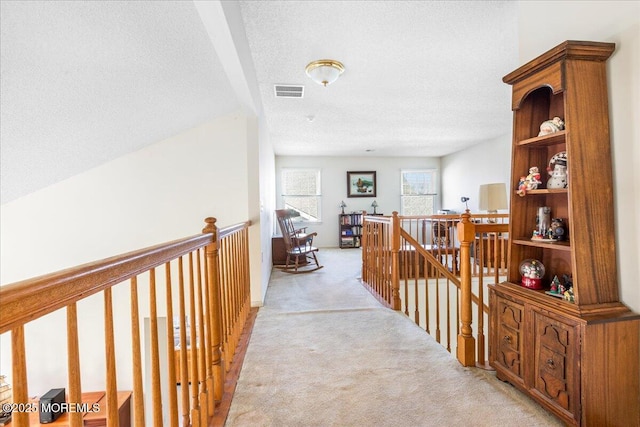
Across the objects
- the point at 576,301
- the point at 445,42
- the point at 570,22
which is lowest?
the point at 576,301

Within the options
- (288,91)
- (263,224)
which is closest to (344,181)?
(263,224)

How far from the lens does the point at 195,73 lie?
228 centimetres

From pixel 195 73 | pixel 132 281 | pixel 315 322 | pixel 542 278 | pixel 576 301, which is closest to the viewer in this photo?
pixel 132 281

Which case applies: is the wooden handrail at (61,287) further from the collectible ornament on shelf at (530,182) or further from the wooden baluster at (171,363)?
the collectible ornament on shelf at (530,182)

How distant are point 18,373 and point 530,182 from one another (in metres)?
1.99

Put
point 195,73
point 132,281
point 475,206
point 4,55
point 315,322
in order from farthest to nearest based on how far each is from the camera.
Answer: point 475,206
point 315,322
point 195,73
point 4,55
point 132,281

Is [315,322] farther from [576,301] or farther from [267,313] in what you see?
[576,301]

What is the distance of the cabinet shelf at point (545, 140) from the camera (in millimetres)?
1404

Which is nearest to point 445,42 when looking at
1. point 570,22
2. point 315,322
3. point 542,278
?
point 570,22

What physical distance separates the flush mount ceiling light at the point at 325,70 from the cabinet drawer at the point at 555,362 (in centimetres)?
236

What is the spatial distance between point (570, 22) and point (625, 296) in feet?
4.41

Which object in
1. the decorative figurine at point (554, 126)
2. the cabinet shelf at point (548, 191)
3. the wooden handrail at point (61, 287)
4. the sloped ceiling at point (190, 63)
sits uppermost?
the sloped ceiling at point (190, 63)

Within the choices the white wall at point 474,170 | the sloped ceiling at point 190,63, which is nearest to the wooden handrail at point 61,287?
the sloped ceiling at point 190,63

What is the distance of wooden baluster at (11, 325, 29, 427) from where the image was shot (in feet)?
1.60
